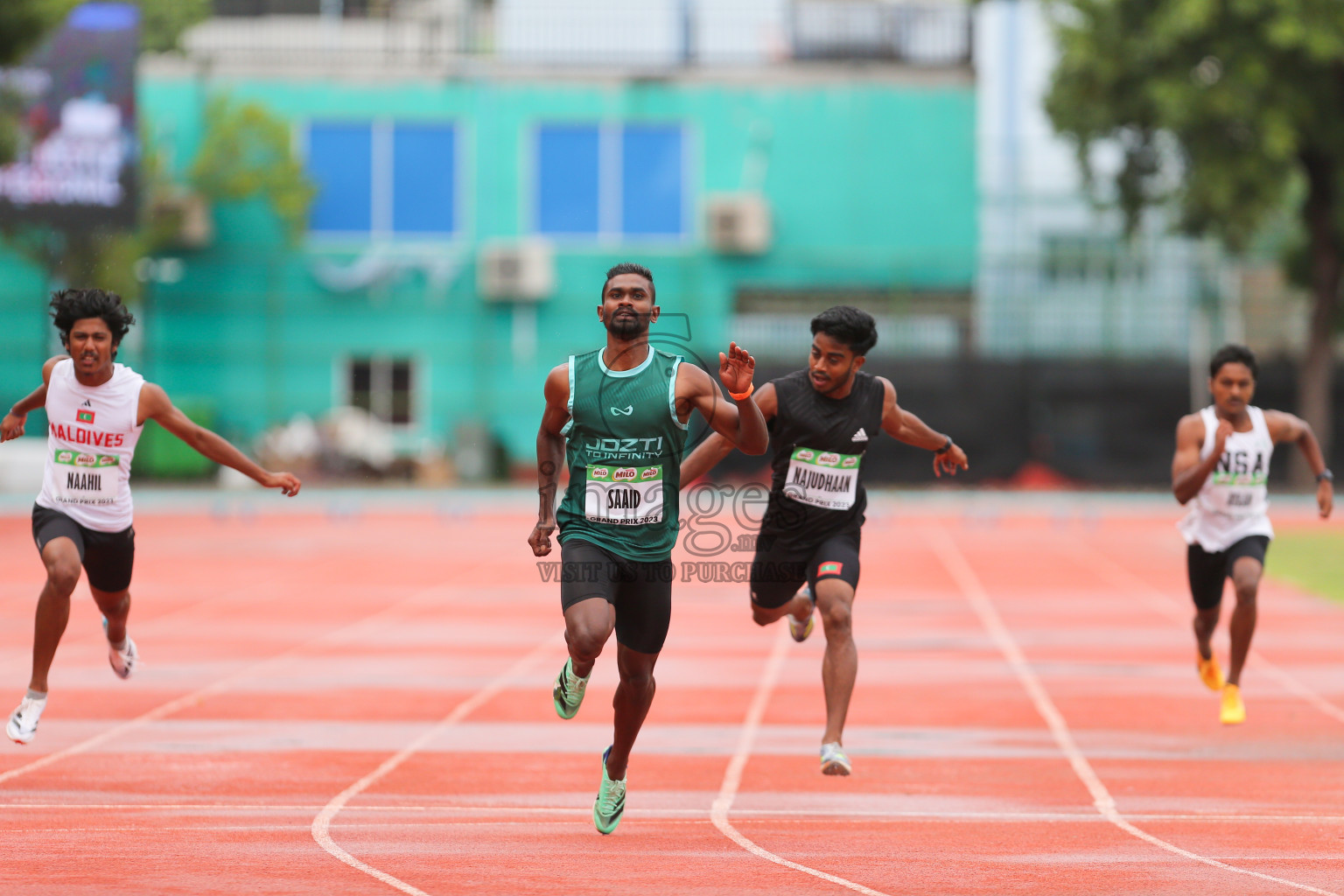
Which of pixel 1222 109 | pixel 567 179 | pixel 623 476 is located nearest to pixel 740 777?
pixel 623 476

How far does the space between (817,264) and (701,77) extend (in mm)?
4649

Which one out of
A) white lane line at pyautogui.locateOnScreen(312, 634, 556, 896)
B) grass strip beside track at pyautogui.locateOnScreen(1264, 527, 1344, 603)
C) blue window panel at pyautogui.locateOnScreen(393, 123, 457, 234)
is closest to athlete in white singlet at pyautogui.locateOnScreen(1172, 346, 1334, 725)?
white lane line at pyautogui.locateOnScreen(312, 634, 556, 896)

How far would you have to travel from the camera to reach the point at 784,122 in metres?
39.1

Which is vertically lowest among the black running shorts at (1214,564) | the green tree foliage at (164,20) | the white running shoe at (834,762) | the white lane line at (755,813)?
the white lane line at (755,813)

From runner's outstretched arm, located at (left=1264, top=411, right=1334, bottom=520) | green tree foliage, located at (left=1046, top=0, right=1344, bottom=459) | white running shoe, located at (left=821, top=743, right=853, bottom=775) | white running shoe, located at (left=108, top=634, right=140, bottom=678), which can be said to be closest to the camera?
white running shoe, located at (left=821, top=743, right=853, bottom=775)

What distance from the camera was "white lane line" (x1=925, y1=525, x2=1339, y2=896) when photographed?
6.73m

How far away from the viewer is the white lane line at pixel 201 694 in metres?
8.82

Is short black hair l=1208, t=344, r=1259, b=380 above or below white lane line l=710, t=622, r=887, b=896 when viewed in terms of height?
above

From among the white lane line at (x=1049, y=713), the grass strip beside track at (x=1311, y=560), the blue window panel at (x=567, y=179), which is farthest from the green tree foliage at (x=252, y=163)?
the grass strip beside track at (x=1311, y=560)

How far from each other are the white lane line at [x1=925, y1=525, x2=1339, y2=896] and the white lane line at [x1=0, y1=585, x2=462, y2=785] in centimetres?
488

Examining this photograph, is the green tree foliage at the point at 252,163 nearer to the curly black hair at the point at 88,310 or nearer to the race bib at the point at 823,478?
the curly black hair at the point at 88,310

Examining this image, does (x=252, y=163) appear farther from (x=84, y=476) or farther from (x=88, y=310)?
(x=88, y=310)

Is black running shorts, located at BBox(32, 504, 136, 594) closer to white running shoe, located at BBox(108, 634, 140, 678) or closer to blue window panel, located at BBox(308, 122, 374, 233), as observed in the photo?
white running shoe, located at BBox(108, 634, 140, 678)

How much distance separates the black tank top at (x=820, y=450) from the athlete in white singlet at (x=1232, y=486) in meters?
2.15
